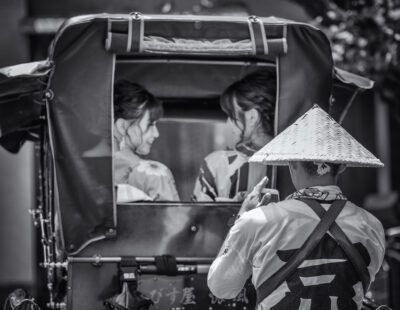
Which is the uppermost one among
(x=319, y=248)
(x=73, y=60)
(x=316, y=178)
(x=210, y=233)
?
(x=73, y=60)

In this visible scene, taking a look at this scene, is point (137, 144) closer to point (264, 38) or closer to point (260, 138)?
point (260, 138)

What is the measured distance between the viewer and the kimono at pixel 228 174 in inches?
193

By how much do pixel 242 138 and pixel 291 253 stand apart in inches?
67.3

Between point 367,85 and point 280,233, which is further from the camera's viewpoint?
point 367,85

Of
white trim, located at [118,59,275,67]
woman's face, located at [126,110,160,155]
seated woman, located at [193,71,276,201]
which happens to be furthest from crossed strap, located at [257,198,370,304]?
woman's face, located at [126,110,160,155]

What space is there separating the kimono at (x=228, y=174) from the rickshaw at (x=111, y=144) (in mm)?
251

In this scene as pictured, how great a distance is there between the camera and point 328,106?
4.73 metres

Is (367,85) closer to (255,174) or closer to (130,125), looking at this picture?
(255,174)

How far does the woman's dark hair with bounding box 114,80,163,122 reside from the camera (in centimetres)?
508

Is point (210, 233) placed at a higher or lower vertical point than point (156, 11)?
lower

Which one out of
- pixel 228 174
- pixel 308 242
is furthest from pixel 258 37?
pixel 308 242

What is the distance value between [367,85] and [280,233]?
168 centimetres

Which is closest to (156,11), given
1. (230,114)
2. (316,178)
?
(230,114)

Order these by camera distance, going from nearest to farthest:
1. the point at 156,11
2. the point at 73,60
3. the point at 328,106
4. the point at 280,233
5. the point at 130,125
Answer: the point at 280,233 < the point at 73,60 < the point at 328,106 < the point at 130,125 < the point at 156,11
